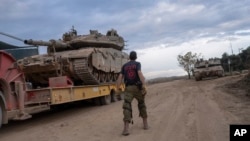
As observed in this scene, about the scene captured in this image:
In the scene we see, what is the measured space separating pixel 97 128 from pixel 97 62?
7000 mm

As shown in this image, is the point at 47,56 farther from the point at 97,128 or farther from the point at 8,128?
the point at 97,128

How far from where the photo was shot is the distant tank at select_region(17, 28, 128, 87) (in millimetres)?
14055

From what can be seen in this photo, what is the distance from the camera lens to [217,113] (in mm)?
9891

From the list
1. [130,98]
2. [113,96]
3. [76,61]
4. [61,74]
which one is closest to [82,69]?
[76,61]

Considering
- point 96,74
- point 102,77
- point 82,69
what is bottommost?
point 102,77

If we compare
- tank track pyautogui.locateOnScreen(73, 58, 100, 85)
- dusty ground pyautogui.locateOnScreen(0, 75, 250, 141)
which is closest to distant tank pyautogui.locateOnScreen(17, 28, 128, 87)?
tank track pyautogui.locateOnScreen(73, 58, 100, 85)

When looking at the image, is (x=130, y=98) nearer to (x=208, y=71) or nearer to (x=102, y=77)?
(x=102, y=77)

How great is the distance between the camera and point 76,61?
14.9 meters

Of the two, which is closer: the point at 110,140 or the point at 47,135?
the point at 110,140

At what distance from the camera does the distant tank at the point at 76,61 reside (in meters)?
14.1

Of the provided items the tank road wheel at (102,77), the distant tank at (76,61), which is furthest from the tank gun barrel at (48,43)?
the tank road wheel at (102,77)

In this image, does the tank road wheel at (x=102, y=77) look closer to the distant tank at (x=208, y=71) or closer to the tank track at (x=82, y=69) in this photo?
the tank track at (x=82, y=69)

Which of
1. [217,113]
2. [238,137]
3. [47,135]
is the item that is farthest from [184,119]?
[238,137]

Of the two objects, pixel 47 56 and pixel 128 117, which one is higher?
pixel 47 56
